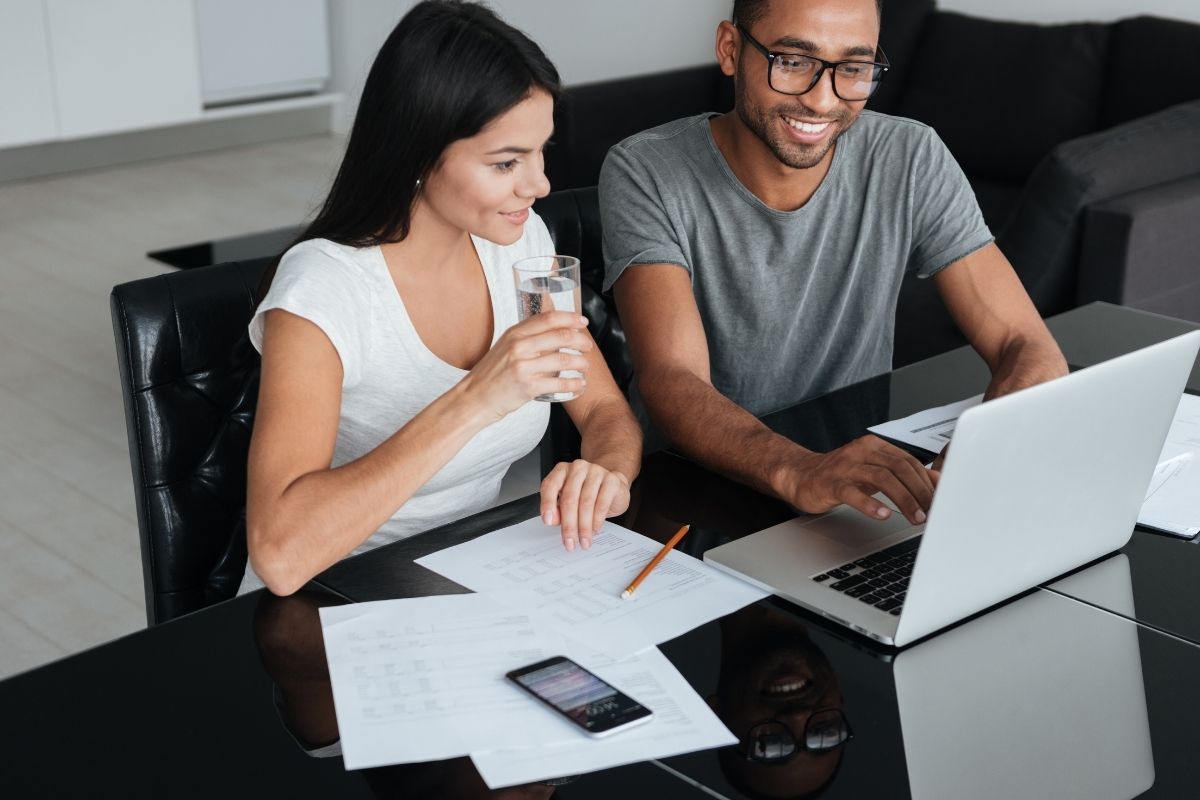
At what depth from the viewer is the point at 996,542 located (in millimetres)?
1092

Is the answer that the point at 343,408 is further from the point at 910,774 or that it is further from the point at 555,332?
the point at 910,774

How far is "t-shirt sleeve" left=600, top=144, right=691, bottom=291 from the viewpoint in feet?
5.76

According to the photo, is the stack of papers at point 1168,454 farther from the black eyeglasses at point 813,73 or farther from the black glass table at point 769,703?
the black eyeglasses at point 813,73

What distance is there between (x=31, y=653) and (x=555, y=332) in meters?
1.59

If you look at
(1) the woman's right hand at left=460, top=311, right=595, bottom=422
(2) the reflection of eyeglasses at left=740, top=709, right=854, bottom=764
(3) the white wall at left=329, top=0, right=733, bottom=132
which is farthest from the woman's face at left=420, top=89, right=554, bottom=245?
(3) the white wall at left=329, top=0, right=733, bottom=132

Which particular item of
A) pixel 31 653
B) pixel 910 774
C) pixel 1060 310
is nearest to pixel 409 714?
pixel 910 774

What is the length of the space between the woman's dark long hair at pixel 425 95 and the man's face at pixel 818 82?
1.22 ft

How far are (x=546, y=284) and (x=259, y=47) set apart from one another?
5.42m

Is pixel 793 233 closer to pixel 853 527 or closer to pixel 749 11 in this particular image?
pixel 749 11

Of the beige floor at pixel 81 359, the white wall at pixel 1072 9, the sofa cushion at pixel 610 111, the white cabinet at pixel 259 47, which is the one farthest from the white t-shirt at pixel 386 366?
the white cabinet at pixel 259 47

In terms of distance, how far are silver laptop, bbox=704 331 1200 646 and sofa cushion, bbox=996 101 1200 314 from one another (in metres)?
1.57

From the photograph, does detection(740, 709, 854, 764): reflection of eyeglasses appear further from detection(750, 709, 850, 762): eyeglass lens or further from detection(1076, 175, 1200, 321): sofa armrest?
detection(1076, 175, 1200, 321): sofa armrest

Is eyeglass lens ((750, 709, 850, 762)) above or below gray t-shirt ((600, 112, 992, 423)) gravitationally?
below

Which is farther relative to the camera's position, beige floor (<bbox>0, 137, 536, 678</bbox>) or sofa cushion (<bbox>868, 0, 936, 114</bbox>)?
sofa cushion (<bbox>868, 0, 936, 114</bbox>)
